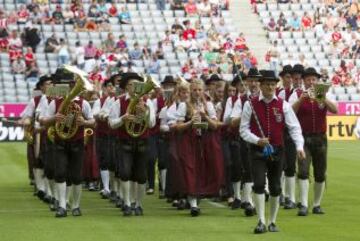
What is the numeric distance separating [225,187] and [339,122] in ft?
74.4

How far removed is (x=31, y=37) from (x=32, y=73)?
1717 mm

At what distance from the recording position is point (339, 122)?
41000mm

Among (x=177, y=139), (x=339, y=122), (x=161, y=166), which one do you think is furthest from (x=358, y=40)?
(x=177, y=139)

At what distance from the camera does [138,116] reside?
692 inches

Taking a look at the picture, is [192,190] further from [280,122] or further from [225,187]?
[280,122]

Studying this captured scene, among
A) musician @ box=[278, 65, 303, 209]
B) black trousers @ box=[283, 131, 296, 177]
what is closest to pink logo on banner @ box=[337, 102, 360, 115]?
musician @ box=[278, 65, 303, 209]

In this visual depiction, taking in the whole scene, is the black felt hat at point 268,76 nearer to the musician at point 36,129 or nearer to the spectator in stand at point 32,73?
the musician at point 36,129

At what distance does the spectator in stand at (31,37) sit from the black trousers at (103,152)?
21162mm

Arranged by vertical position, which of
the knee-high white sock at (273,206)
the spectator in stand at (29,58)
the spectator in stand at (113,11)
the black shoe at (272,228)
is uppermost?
the spectator in stand at (113,11)

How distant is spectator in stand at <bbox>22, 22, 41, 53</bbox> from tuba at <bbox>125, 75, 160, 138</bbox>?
25.4 meters

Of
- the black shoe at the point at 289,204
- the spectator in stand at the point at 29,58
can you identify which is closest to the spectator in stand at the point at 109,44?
the spectator in stand at the point at 29,58

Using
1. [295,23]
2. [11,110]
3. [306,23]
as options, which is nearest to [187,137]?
[11,110]

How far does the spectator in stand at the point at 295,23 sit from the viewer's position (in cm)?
4853

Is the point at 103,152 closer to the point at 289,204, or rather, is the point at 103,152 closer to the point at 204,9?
the point at 289,204
